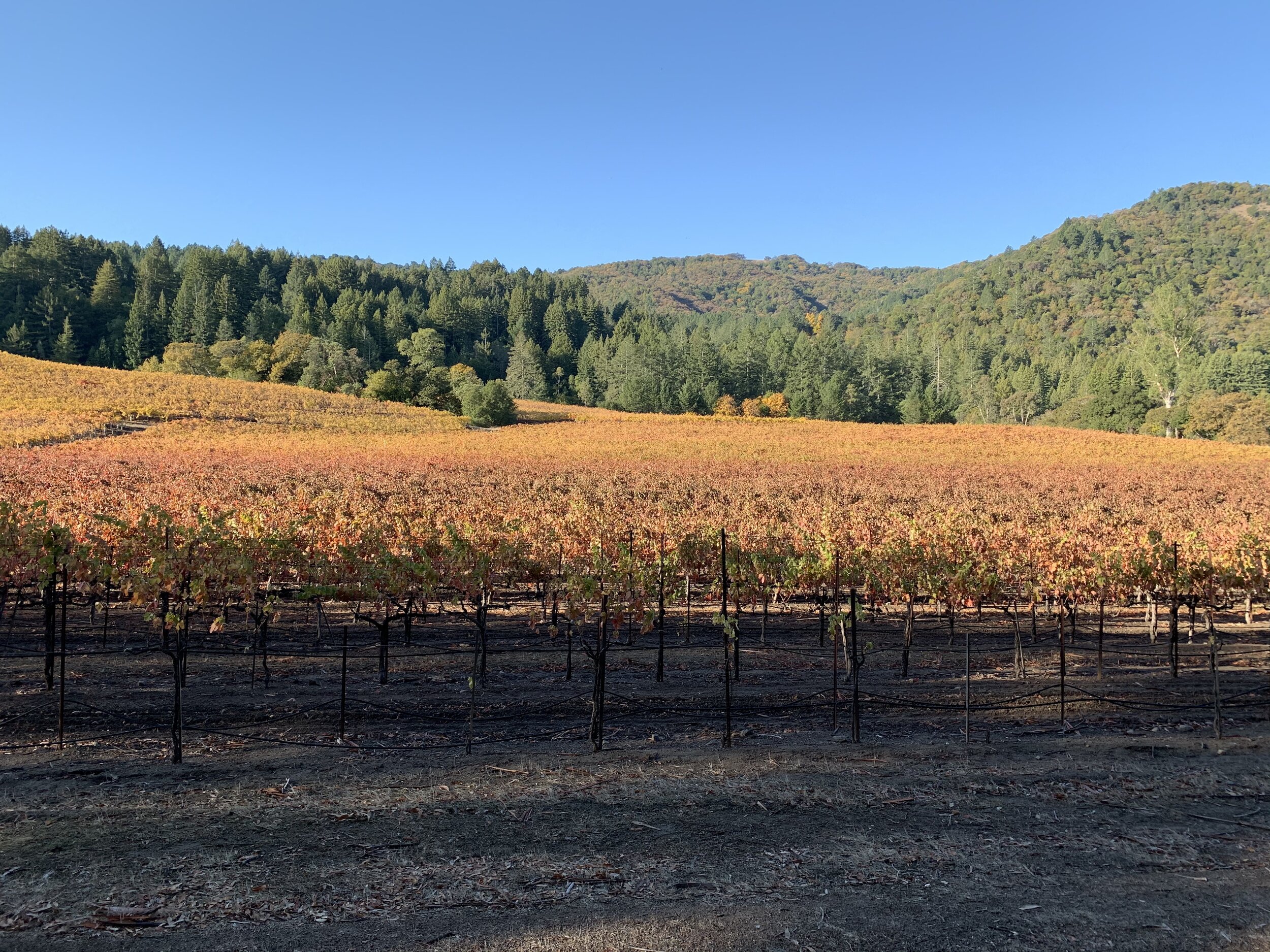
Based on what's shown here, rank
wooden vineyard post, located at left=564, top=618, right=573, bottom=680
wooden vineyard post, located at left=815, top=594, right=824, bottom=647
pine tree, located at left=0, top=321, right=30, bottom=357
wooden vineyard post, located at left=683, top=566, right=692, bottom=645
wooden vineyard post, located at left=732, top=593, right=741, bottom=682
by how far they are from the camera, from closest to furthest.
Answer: wooden vineyard post, located at left=732, top=593, right=741, bottom=682, wooden vineyard post, located at left=564, top=618, right=573, bottom=680, wooden vineyard post, located at left=815, top=594, right=824, bottom=647, wooden vineyard post, located at left=683, top=566, right=692, bottom=645, pine tree, located at left=0, top=321, right=30, bottom=357

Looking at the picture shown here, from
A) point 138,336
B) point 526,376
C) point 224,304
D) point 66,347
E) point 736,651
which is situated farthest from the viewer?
point 224,304

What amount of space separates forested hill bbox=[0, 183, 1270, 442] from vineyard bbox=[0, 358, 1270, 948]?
2079 inches

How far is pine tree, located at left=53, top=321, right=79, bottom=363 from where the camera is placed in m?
91.2

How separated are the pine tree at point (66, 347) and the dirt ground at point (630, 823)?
100m

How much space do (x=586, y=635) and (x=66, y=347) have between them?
102 meters

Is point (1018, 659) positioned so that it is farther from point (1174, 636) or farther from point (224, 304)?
point (224, 304)

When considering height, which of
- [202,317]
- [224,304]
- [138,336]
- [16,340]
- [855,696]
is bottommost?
[855,696]

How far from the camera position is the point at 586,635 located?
47.4 ft

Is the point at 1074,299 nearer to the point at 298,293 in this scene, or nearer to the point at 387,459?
the point at 298,293

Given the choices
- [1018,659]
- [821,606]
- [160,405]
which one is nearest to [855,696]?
[821,606]

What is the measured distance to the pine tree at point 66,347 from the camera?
91250mm

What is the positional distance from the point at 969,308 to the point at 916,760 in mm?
188150

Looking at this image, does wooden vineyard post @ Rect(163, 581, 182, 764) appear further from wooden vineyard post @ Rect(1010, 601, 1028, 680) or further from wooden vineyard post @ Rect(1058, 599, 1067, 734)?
wooden vineyard post @ Rect(1010, 601, 1028, 680)

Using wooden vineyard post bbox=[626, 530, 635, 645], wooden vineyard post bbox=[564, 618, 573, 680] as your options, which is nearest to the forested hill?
wooden vineyard post bbox=[626, 530, 635, 645]
